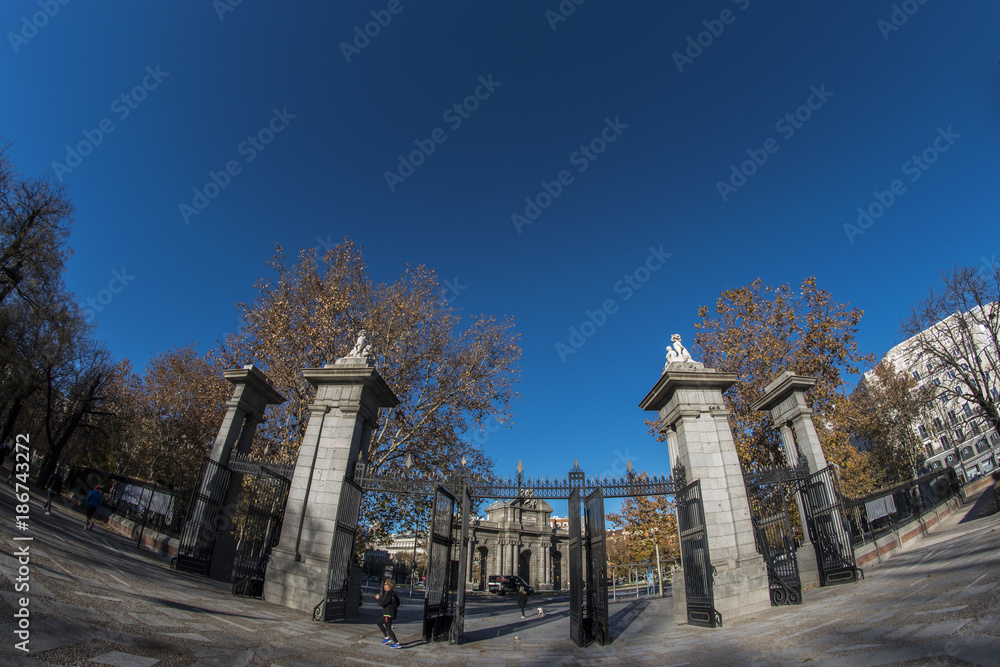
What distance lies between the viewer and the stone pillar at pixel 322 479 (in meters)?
10.5

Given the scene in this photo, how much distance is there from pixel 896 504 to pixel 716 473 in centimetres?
1376

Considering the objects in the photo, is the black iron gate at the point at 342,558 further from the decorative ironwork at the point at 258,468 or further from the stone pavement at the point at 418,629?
the decorative ironwork at the point at 258,468

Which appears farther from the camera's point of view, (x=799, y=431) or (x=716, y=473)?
(x=799, y=431)

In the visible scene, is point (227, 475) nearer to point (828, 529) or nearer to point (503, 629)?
point (503, 629)

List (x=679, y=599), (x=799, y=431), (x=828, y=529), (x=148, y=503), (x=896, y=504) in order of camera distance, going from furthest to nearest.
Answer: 1. (x=896, y=504)
2. (x=148, y=503)
3. (x=799, y=431)
4. (x=828, y=529)
5. (x=679, y=599)

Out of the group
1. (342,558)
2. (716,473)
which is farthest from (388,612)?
(716,473)

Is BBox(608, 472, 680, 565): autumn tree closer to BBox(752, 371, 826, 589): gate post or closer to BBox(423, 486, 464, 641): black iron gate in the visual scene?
BBox(752, 371, 826, 589): gate post

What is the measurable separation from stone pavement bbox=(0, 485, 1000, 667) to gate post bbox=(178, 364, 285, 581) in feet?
4.39

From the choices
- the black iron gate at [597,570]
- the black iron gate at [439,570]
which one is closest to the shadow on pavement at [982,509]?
the black iron gate at [597,570]

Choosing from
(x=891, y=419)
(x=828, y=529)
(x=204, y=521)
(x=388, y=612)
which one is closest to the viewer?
(x=388, y=612)

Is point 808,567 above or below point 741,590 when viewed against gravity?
above

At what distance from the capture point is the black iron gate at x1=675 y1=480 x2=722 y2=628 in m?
9.88

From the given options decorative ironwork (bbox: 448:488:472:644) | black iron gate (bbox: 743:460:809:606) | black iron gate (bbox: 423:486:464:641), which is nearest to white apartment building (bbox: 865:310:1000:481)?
black iron gate (bbox: 743:460:809:606)

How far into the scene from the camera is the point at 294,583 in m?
10.5
